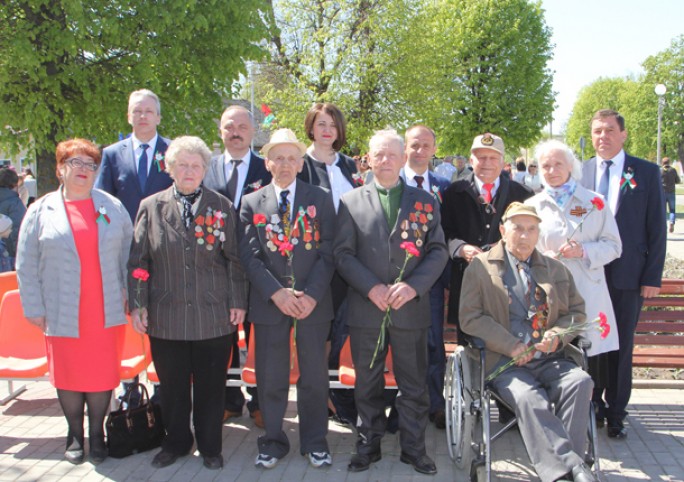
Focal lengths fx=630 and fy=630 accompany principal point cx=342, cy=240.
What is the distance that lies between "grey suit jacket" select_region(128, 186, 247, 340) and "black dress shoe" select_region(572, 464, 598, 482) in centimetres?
219

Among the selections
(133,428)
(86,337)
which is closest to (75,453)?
(133,428)

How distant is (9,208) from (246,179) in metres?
4.87

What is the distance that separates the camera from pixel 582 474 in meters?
3.24

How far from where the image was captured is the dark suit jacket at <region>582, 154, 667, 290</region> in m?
4.59

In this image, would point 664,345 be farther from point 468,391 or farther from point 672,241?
point 672,241

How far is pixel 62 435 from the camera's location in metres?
4.75

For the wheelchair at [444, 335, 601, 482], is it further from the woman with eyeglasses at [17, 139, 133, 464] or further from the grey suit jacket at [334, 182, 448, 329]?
the woman with eyeglasses at [17, 139, 133, 464]


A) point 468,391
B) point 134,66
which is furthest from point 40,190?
point 468,391

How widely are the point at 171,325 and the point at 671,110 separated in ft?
177

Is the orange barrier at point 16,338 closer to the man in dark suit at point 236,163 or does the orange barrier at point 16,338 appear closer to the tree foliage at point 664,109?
the man in dark suit at point 236,163

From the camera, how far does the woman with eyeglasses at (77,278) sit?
408 cm

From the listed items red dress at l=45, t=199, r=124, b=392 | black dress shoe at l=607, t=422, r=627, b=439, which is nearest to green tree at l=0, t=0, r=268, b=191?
red dress at l=45, t=199, r=124, b=392

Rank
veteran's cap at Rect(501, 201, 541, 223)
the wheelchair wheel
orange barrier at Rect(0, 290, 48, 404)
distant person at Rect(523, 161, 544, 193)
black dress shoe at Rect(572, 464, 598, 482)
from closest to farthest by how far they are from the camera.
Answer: black dress shoe at Rect(572, 464, 598, 482) < the wheelchair wheel < veteran's cap at Rect(501, 201, 541, 223) < orange barrier at Rect(0, 290, 48, 404) < distant person at Rect(523, 161, 544, 193)

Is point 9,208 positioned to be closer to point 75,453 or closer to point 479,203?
point 75,453
